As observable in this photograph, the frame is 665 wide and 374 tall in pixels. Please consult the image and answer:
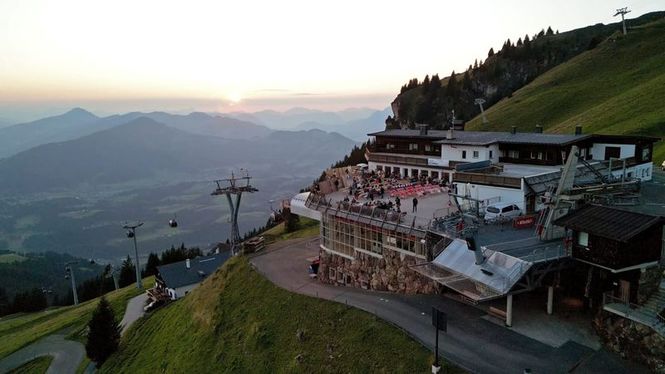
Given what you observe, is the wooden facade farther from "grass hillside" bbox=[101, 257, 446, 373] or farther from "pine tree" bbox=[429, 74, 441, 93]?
"pine tree" bbox=[429, 74, 441, 93]

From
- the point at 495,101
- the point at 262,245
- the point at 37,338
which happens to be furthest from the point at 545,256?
the point at 495,101

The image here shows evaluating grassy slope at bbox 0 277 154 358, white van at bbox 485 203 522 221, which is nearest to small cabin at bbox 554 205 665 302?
white van at bbox 485 203 522 221

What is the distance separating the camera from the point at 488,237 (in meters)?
31.3

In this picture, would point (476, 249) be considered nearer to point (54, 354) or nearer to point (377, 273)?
point (377, 273)

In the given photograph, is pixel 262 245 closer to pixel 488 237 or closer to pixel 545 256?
pixel 488 237

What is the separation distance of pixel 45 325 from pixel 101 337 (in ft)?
97.7

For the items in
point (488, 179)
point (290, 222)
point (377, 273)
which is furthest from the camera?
point (290, 222)

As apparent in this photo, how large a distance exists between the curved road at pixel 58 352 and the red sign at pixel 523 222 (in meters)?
46.6

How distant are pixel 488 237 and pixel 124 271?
3367 inches

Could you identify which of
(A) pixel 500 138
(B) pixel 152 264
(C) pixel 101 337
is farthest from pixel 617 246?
(B) pixel 152 264

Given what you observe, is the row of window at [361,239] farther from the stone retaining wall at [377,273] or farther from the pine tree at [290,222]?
the pine tree at [290,222]

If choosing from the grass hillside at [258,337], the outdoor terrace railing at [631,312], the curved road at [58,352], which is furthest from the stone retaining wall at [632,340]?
the curved road at [58,352]

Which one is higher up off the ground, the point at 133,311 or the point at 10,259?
the point at 133,311

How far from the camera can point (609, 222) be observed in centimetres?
2402
